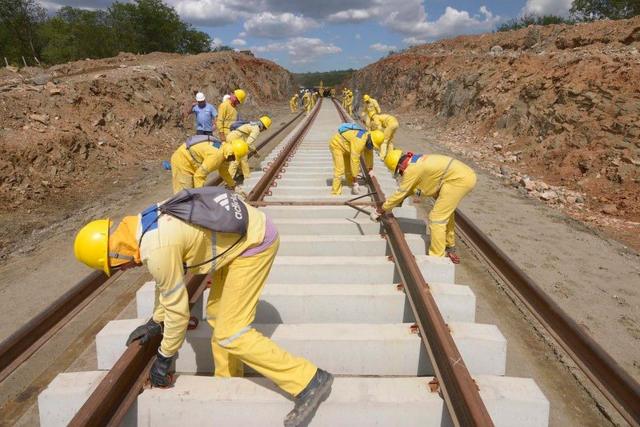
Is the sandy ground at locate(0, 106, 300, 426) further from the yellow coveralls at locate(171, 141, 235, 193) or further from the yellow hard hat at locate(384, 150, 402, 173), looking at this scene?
the yellow hard hat at locate(384, 150, 402, 173)

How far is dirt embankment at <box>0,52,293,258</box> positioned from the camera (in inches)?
316

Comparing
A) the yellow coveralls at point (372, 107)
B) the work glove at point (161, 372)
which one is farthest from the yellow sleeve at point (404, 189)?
the yellow coveralls at point (372, 107)

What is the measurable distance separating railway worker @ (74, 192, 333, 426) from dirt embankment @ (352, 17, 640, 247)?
6105mm

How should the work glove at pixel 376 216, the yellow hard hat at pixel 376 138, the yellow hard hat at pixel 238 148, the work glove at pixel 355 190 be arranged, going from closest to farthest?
1. the work glove at pixel 376 216
2. the yellow hard hat at pixel 238 148
3. the work glove at pixel 355 190
4. the yellow hard hat at pixel 376 138

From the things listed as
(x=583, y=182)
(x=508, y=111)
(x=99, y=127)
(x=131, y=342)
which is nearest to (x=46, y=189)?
(x=99, y=127)

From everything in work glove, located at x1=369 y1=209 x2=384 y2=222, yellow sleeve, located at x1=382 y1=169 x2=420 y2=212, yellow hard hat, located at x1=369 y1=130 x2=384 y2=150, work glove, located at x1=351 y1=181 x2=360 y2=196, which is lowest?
work glove, located at x1=369 y1=209 x2=384 y2=222

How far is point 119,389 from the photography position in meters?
2.36

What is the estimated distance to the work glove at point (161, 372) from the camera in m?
2.46

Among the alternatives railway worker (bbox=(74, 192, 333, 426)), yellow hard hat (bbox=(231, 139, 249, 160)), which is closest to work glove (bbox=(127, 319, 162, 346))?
railway worker (bbox=(74, 192, 333, 426))

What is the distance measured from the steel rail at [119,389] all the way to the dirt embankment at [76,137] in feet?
15.3

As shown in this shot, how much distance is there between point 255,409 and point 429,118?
21.2 meters

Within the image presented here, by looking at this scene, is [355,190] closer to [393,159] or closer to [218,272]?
[393,159]

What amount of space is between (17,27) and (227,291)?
177 ft

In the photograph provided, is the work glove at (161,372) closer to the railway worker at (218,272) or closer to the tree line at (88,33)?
the railway worker at (218,272)
